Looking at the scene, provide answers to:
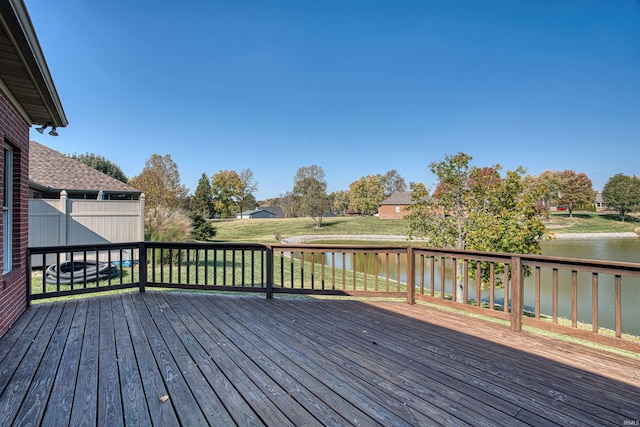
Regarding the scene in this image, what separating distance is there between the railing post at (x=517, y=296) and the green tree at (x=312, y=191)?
26915 millimetres

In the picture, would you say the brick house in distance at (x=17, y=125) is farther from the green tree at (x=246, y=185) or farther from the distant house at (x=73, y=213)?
the green tree at (x=246, y=185)

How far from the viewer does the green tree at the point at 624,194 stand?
3075 centimetres

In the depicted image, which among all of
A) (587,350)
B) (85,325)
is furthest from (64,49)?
(587,350)

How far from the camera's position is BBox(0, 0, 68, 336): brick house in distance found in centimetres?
212

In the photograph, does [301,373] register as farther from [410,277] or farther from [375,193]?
[375,193]

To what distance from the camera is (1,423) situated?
58.4 inches

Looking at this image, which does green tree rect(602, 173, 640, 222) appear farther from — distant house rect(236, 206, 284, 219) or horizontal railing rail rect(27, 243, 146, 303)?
distant house rect(236, 206, 284, 219)

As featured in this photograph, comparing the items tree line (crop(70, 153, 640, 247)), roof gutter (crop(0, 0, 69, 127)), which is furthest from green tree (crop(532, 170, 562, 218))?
roof gutter (crop(0, 0, 69, 127))

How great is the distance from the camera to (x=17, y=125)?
320cm

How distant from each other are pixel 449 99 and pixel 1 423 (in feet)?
48.9

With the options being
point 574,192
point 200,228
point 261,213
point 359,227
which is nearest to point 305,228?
point 359,227

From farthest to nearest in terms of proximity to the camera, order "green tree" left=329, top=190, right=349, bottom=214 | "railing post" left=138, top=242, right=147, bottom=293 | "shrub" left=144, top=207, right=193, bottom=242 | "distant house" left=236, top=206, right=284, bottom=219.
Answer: "green tree" left=329, top=190, right=349, bottom=214 → "distant house" left=236, top=206, right=284, bottom=219 → "shrub" left=144, top=207, right=193, bottom=242 → "railing post" left=138, top=242, right=147, bottom=293

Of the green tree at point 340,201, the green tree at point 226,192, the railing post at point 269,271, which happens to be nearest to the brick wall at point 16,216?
the railing post at point 269,271

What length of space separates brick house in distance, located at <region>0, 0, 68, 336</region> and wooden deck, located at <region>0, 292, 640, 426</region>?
48 centimetres
